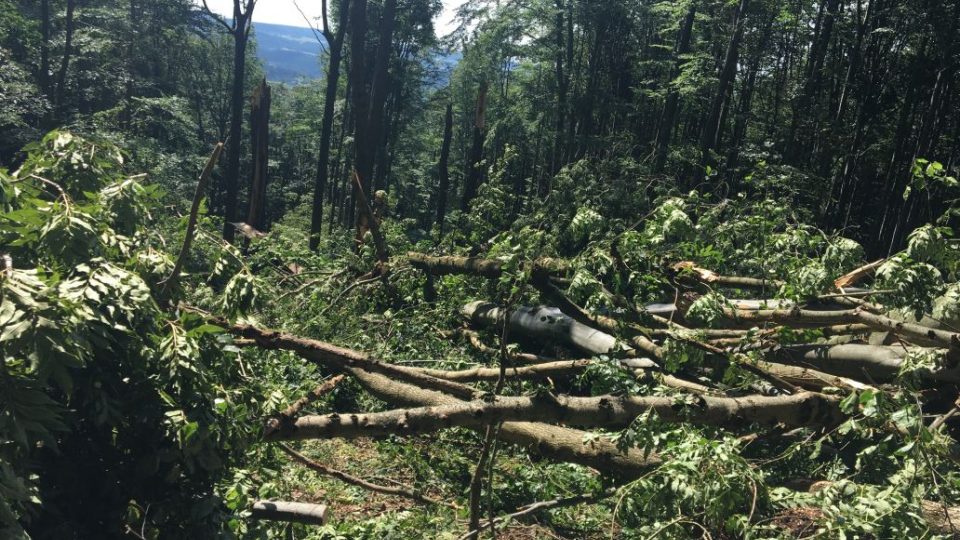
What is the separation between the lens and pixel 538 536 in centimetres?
457

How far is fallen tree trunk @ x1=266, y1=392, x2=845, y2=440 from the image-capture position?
11.4 ft

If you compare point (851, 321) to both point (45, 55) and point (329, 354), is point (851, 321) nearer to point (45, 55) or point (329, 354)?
point (329, 354)

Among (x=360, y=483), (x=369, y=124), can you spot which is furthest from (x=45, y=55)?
(x=360, y=483)

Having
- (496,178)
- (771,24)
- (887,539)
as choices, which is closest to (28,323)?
(887,539)

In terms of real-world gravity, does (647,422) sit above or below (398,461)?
above

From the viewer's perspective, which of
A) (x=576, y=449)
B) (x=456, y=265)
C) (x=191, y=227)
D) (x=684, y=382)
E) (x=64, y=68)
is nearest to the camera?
(x=191, y=227)

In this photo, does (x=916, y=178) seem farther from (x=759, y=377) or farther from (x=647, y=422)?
(x=647, y=422)

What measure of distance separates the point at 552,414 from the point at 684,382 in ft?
5.84

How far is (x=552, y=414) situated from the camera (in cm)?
357

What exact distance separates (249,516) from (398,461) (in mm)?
2523

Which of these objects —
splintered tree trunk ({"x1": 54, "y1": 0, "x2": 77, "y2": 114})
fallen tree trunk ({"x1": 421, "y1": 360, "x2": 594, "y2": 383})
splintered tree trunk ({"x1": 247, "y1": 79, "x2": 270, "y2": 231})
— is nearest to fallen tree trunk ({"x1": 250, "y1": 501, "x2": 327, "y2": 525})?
fallen tree trunk ({"x1": 421, "y1": 360, "x2": 594, "y2": 383})

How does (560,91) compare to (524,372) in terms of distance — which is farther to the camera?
(560,91)

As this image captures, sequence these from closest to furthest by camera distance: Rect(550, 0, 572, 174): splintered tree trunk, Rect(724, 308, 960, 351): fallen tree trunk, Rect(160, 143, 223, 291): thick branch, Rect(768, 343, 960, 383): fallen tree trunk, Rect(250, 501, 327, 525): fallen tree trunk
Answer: Rect(160, 143, 223, 291): thick branch, Rect(250, 501, 327, 525): fallen tree trunk, Rect(724, 308, 960, 351): fallen tree trunk, Rect(768, 343, 960, 383): fallen tree trunk, Rect(550, 0, 572, 174): splintered tree trunk

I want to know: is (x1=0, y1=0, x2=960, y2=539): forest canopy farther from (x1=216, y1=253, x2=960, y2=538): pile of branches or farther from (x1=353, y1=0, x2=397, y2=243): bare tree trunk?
(x1=353, y1=0, x2=397, y2=243): bare tree trunk
